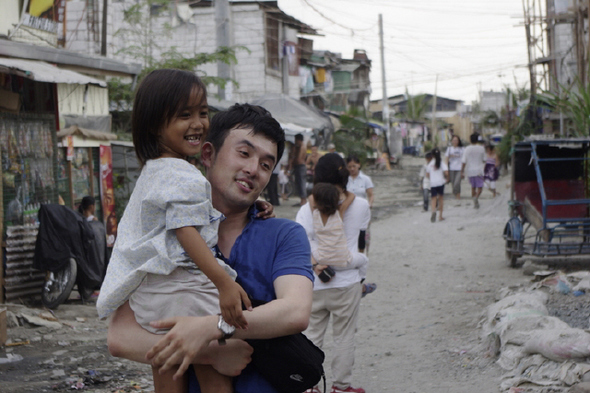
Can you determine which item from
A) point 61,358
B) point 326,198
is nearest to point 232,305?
point 326,198

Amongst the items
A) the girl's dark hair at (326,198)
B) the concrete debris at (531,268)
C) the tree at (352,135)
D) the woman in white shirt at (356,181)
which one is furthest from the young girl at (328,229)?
the tree at (352,135)

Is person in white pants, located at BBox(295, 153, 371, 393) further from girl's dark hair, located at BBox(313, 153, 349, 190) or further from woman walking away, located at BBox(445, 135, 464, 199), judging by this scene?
woman walking away, located at BBox(445, 135, 464, 199)

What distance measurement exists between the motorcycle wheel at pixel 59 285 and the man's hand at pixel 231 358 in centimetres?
688

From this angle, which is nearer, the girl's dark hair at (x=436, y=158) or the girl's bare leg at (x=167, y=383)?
the girl's bare leg at (x=167, y=383)

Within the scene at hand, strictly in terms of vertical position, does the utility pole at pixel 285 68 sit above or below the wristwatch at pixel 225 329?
above

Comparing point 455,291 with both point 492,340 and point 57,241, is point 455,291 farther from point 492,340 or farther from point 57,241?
point 57,241

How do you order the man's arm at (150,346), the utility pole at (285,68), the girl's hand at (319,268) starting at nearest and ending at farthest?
the man's arm at (150,346) < the girl's hand at (319,268) < the utility pole at (285,68)

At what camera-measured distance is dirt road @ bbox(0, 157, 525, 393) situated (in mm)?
5938

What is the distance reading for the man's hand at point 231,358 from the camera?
84.1 inches

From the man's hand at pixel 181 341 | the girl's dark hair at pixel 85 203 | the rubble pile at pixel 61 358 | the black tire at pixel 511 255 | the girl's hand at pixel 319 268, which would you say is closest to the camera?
the man's hand at pixel 181 341

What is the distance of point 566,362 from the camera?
517 centimetres

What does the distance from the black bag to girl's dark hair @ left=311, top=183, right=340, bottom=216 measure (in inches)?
132

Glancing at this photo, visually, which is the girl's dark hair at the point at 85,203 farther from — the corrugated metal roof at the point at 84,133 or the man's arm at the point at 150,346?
the man's arm at the point at 150,346

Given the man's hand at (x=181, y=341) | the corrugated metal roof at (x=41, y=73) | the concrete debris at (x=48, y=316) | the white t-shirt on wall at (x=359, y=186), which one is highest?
the corrugated metal roof at (x=41, y=73)
